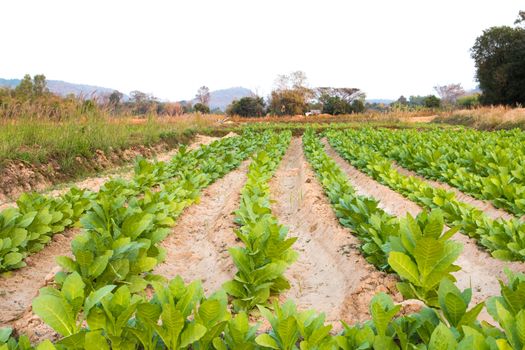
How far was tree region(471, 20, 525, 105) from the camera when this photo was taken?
3478cm

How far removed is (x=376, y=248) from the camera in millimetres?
3617

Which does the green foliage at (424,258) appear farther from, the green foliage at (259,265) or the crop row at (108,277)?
the crop row at (108,277)

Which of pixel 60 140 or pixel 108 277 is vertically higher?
pixel 60 140

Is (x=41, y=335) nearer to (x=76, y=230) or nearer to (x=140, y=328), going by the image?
(x=140, y=328)

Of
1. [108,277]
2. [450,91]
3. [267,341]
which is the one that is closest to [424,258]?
[267,341]

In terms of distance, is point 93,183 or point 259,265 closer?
point 259,265

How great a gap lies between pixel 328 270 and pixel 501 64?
39308mm

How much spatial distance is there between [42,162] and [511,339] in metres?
9.07

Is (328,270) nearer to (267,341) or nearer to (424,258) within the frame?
(424,258)

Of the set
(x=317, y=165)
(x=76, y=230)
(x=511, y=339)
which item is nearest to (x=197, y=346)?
(x=511, y=339)

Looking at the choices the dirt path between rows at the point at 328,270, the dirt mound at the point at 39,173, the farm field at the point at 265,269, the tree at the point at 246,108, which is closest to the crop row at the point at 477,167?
the farm field at the point at 265,269

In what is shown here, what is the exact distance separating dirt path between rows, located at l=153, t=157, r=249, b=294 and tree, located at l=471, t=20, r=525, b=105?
35.3 m

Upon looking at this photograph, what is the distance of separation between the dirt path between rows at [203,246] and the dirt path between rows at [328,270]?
0.70 meters

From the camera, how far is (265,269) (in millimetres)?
3062
